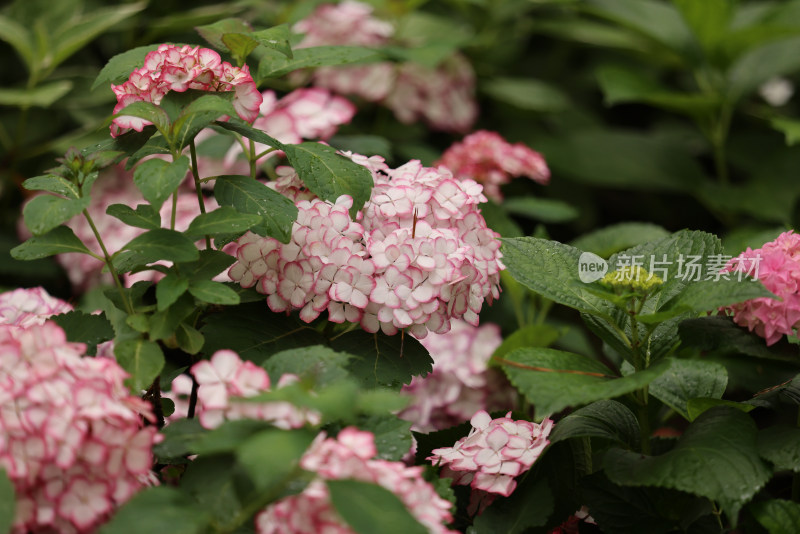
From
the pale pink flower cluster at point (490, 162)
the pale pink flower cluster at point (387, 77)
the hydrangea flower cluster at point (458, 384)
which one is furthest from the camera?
the pale pink flower cluster at point (387, 77)

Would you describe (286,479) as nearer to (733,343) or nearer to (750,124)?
(733,343)

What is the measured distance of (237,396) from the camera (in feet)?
2.32

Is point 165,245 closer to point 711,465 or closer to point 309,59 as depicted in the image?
point 309,59

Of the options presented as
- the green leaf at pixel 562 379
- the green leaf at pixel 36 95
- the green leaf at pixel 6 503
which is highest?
the green leaf at pixel 6 503

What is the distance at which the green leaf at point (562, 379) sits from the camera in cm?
76

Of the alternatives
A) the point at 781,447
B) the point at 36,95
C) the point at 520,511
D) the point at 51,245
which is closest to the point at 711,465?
the point at 781,447

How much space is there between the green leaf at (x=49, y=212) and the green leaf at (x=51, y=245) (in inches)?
2.7

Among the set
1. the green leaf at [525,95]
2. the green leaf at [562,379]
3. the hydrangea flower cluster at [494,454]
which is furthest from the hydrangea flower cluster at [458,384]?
the green leaf at [525,95]

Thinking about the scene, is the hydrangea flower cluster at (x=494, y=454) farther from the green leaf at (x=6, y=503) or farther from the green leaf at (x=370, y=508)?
the green leaf at (x=6, y=503)

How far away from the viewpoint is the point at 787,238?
96cm

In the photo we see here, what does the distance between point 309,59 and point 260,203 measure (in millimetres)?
274

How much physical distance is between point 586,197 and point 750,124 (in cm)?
63

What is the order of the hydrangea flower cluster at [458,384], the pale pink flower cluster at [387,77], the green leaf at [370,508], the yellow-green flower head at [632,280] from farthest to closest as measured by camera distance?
1. the pale pink flower cluster at [387,77]
2. the hydrangea flower cluster at [458,384]
3. the yellow-green flower head at [632,280]
4. the green leaf at [370,508]

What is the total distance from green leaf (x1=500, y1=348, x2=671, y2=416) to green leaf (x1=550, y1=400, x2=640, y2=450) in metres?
0.07
